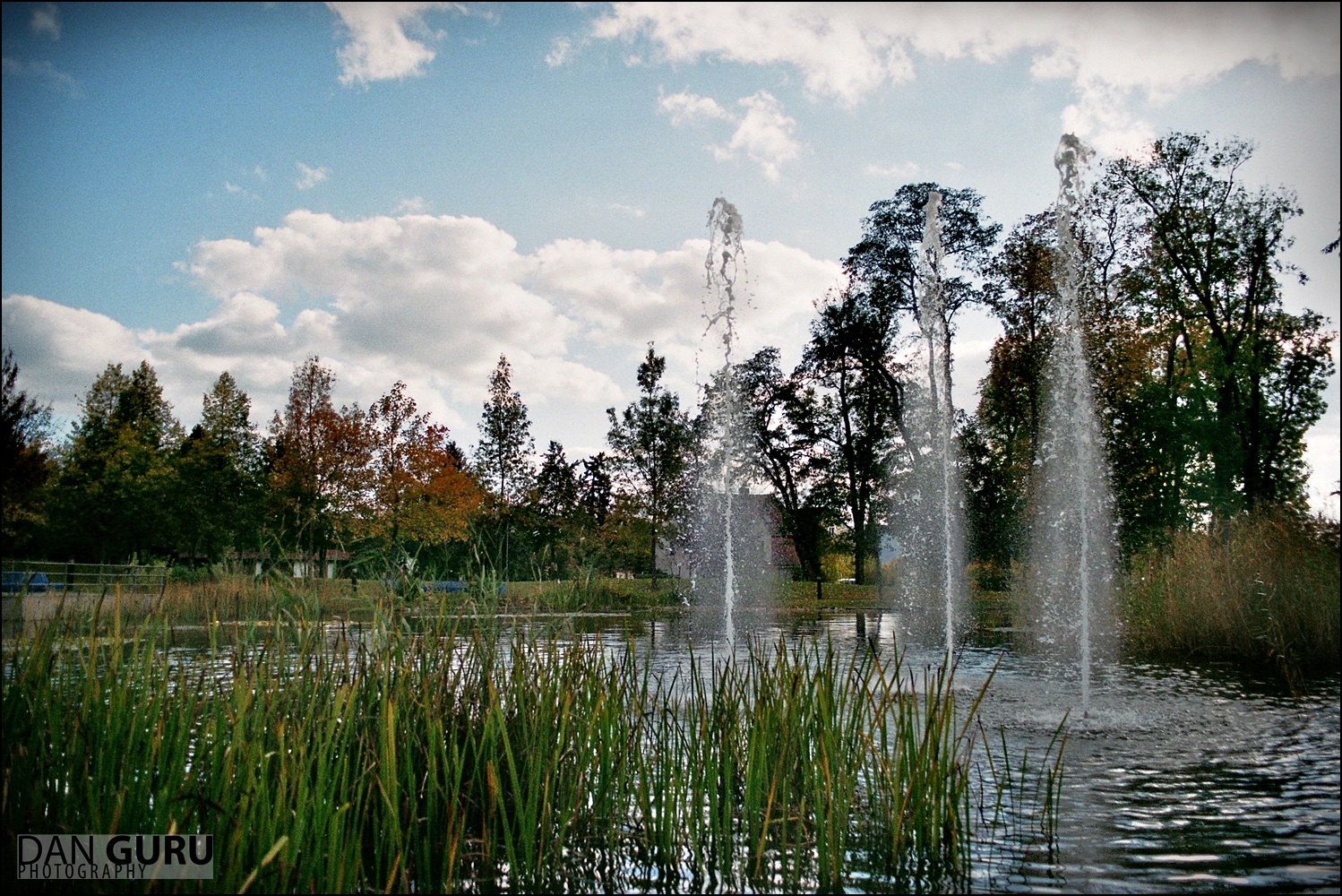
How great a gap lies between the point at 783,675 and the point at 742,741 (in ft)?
2.12

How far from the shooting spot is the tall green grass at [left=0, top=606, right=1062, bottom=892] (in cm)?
277

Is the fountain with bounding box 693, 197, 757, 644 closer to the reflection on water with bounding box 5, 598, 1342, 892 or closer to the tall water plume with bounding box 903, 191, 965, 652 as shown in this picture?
the tall water plume with bounding box 903, 191, 965, 652

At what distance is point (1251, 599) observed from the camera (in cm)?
898

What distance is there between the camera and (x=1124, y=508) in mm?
19734

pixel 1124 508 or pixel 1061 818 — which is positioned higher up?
pixel 1124 508

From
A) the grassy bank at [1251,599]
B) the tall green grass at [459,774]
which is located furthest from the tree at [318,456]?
the tall green grass at [459,774]

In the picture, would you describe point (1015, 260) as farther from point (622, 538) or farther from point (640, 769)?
point (640, 769)

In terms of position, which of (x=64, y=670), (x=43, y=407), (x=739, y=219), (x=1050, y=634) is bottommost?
(x=1050, y=634)

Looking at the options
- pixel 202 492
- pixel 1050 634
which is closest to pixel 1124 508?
pixel 1050 634

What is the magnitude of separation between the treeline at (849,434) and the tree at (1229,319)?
5 cm

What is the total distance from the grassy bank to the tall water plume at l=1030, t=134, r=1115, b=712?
2193 millimetres

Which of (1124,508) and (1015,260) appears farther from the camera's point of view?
(1015,260)

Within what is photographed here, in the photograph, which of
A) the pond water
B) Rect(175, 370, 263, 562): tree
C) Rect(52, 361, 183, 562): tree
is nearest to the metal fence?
the pond water

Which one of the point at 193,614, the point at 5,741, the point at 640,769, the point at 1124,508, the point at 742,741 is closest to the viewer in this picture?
the point at 5,741
